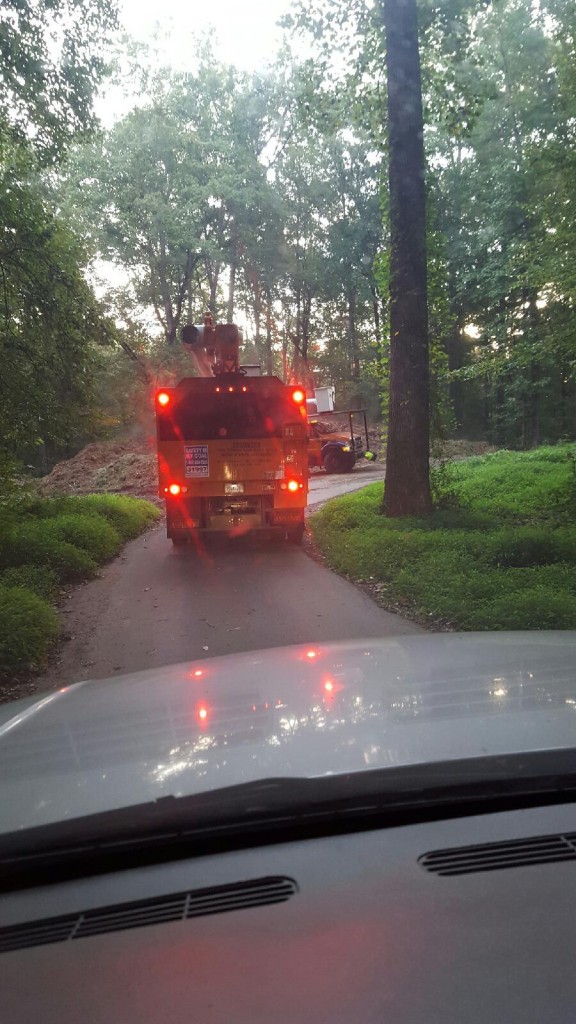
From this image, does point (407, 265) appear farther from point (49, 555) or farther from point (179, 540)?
point (49, 555)

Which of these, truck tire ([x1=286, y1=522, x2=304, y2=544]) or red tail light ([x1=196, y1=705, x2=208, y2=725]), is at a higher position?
red tail light ([x1=196, y1=705, x2=208, y2=725])

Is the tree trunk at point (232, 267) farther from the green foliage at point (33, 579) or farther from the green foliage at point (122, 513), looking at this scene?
the green foliage at point (33, 579)

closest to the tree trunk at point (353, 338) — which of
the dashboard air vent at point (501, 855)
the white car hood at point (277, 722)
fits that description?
the white car hood at point (277, 722)

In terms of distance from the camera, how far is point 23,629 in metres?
7.50

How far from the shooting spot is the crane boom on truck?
1315 centimetres

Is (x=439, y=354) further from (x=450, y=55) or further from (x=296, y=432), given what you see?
(x=450, y=55)

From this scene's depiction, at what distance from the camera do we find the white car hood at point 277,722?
8.07ft

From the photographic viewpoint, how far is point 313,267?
155ft

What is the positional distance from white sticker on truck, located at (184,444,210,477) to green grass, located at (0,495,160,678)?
1995 mm

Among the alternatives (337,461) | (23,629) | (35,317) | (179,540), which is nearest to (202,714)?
(23,629)

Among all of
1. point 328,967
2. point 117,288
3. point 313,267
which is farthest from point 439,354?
A: point 313,267

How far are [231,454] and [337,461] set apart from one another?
1729 cm

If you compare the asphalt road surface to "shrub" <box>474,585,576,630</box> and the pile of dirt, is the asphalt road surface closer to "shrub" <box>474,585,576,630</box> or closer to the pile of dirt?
"shrub" <box>474,585,576,630</box>

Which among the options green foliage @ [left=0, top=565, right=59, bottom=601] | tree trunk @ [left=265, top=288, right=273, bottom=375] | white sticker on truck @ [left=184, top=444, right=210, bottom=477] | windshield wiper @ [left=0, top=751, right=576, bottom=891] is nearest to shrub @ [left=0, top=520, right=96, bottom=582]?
green foliage @ [left=0, top=565, right=59, bottom=601]
